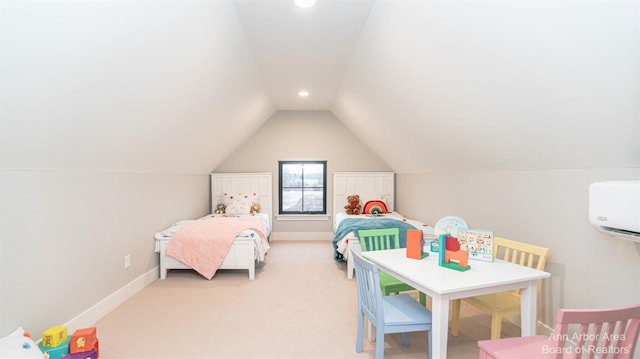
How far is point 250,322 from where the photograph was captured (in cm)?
250

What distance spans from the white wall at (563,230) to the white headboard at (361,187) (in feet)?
8.29

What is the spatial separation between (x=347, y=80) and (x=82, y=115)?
2.83m

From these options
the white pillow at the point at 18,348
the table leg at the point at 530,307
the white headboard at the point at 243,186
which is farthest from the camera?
the white headboard at the point at 243,186

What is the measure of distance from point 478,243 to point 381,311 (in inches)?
33.1

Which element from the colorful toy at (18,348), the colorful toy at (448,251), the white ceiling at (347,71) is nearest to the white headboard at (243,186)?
the white ceiling at (347,71)

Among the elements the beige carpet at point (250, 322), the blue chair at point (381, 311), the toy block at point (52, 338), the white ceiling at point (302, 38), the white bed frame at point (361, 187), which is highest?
the white ceiling at point (302, 38)

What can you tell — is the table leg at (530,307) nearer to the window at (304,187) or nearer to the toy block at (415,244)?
the toy block at (415,244)

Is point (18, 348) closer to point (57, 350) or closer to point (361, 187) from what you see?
point (57, 350)

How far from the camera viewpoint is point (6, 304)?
1.77 metres

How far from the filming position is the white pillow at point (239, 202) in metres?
5.13

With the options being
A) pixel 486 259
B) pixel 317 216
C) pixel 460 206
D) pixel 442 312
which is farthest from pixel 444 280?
pixel 317 216

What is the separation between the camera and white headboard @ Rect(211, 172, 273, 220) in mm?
5523

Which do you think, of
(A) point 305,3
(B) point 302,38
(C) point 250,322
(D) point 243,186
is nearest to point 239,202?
(D) point 243,186

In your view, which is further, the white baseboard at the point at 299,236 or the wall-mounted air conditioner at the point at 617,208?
the white baseboard at the point at 299,236
